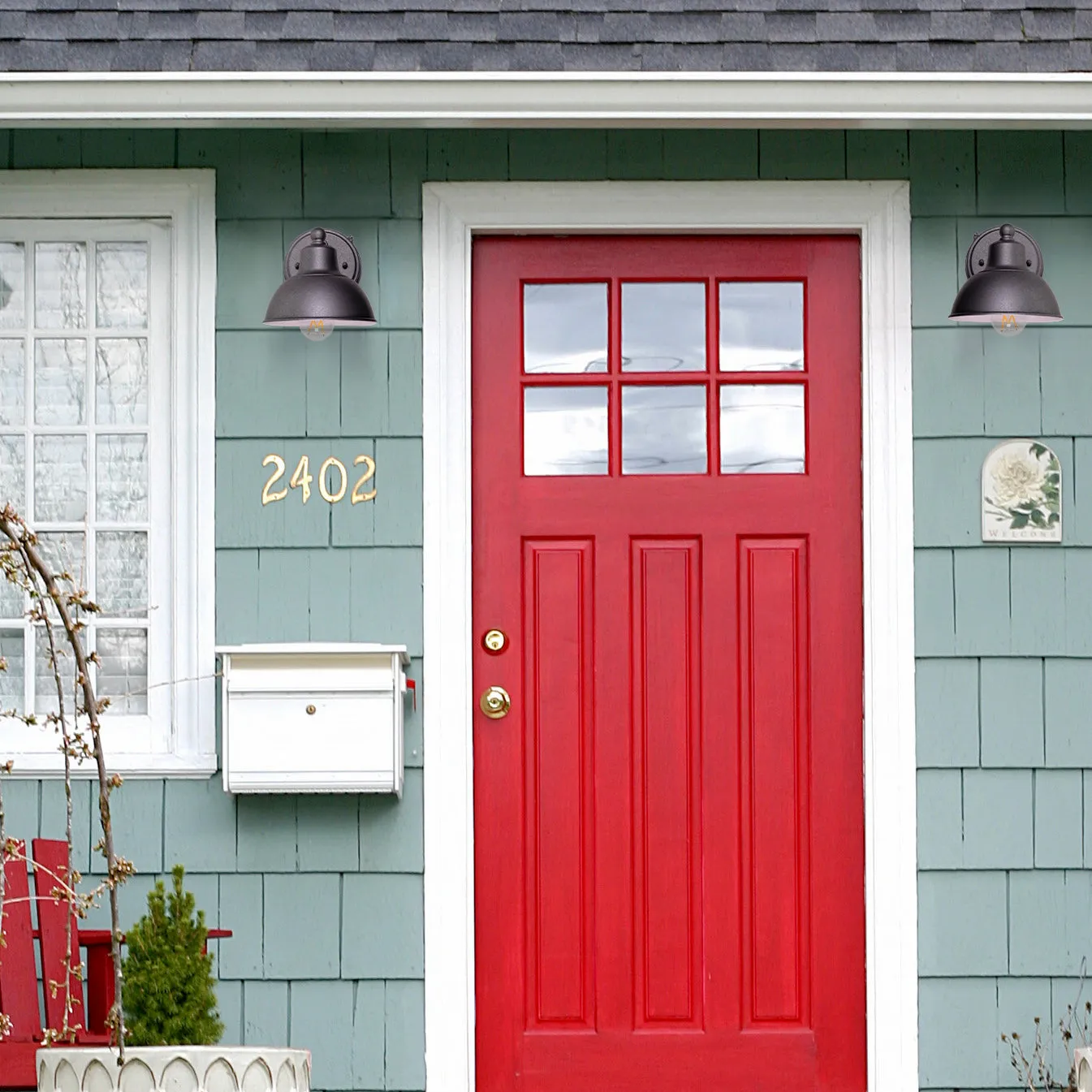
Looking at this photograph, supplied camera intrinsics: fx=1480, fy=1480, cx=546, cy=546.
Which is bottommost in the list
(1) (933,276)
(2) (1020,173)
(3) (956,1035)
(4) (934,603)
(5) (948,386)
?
(3) (956,1035)

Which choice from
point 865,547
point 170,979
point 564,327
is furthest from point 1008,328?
point 170,979

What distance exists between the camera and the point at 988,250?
3.61 m

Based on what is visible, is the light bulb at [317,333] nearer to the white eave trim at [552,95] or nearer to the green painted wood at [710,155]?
the white eave trim at [552,95]

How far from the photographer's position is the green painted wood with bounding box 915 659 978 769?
3.66 m

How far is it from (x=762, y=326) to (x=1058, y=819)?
1433 millimetres

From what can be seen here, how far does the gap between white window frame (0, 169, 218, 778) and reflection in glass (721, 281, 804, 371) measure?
51.1 inches

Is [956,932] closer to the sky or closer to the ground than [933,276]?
closer to the ground

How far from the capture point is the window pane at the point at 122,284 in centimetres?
375

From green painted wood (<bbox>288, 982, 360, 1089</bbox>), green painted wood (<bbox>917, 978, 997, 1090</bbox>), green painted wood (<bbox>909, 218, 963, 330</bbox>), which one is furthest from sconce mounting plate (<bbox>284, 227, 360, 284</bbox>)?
green painted wood (<bbox>917, 978, 997, 1090</bbox>)

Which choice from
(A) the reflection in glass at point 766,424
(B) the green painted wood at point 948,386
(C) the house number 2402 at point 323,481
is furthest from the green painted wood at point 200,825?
(B) the green painted wood at point 948,386

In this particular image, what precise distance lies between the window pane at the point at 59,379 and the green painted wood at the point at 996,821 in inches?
95.2

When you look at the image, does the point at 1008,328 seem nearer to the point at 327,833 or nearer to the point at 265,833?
the point at 327,833

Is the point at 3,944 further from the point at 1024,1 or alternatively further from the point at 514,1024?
the point at 1024,1

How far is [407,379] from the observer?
3682 millimetres
